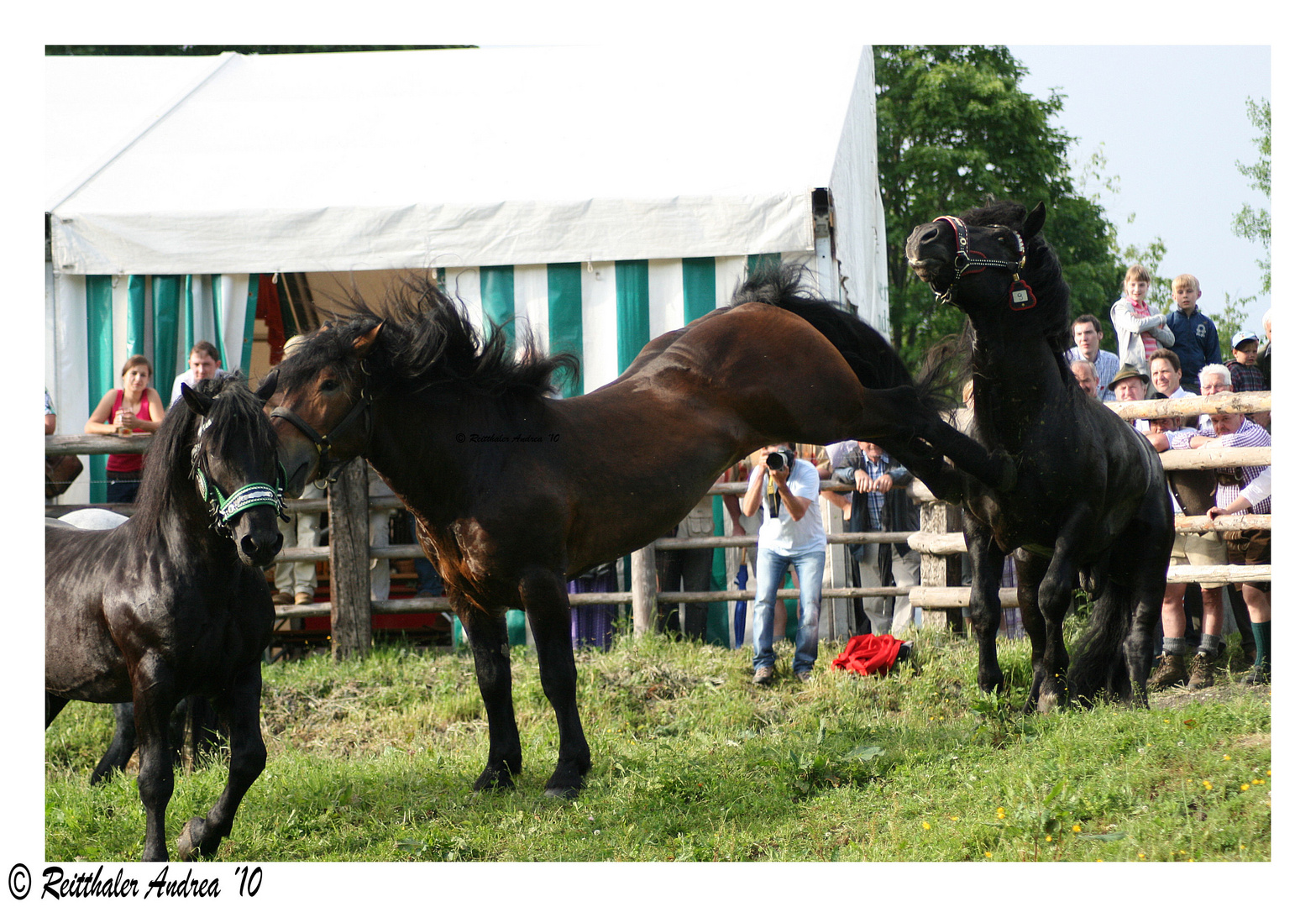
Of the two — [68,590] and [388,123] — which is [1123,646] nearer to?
[68,590]

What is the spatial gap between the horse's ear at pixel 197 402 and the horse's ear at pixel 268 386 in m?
0.27

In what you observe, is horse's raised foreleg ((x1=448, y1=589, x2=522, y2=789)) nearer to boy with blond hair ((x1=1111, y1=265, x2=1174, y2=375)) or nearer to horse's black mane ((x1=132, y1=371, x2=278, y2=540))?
horse's black mane ((x1=132, y1=371, x2=278, y2=540))

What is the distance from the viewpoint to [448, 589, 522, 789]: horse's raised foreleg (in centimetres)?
562

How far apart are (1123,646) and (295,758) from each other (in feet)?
15.8

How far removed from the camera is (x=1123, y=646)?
6145 millimetres

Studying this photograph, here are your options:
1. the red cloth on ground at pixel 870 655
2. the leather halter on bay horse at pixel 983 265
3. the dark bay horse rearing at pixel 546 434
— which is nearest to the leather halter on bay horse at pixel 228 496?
the dark bay horse rearing at pixel 546 434

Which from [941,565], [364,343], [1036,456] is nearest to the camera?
[364,343]

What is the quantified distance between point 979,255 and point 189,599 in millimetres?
3867

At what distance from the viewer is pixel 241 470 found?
4.40 meters

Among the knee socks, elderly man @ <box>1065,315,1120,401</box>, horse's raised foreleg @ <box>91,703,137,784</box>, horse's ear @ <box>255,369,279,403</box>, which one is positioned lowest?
horse's raised foreleg @ <box>91,703,137,784</box>

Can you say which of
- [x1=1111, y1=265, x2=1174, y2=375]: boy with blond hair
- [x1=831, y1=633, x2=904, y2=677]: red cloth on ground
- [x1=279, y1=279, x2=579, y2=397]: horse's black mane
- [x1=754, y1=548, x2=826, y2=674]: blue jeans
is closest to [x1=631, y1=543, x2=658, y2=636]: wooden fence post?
[x1=754, y1=548, x2=826, y2=674]: blue jeans

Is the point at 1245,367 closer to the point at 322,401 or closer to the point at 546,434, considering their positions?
the point at 546,434

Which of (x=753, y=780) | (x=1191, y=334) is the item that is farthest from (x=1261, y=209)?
(x=753, y=780)

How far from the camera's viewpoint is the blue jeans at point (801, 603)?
784 centimetres
